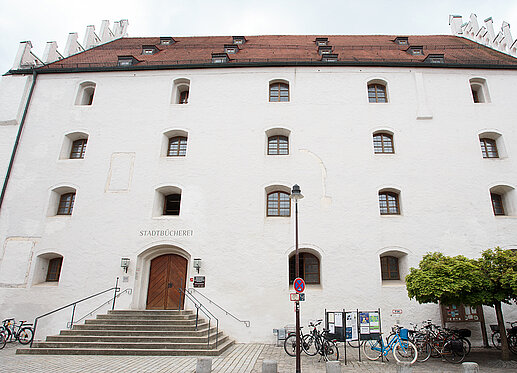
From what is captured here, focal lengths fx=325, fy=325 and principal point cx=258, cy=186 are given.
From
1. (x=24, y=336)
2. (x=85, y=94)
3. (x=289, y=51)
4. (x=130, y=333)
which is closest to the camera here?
(x=130, y=333)

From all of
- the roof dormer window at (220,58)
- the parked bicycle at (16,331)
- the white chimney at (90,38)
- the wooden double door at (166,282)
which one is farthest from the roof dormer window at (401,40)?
the parked bicycle at (16,331)

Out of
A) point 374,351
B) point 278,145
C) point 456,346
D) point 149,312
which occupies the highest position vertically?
point 278,145

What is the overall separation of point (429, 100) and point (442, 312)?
9.79 meters

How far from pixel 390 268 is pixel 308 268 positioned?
3.45 m

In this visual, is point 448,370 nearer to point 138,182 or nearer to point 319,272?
point 319,272

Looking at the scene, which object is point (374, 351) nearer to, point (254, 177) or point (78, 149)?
point (254, 177)

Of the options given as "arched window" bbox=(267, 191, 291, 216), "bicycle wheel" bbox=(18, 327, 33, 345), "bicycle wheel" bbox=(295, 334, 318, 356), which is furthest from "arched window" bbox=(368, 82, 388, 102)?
"bicycle wheel" bbox=(18, 327, 33, 345)

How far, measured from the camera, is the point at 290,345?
10.7 metres

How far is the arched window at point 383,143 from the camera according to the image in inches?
603

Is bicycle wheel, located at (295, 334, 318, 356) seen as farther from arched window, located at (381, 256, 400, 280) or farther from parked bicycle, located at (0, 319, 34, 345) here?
parked bicycle, located at (0, 319, 34, 345)

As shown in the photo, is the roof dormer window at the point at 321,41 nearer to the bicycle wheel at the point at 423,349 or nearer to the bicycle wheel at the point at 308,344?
the bicycle wheel at the point at 308,344

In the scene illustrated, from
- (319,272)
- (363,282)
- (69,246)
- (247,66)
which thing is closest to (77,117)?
(69,246)

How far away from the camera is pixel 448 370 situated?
873 centimetres

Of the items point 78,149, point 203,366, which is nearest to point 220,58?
point 78,149
